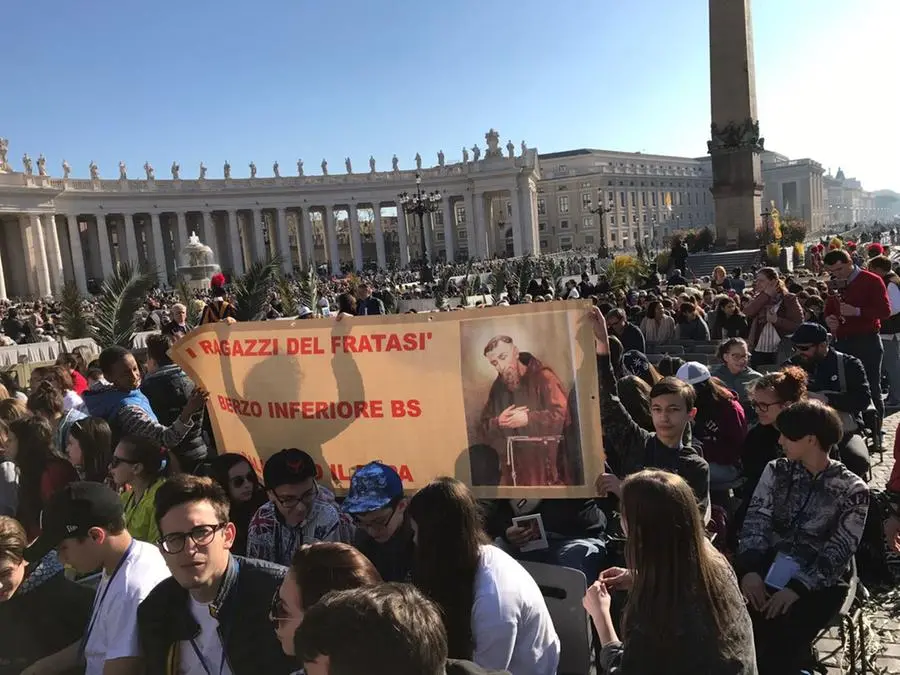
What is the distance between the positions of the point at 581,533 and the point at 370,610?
2.65 m

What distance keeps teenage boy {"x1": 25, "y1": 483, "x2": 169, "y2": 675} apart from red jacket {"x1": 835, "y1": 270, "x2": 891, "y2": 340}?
7.39m

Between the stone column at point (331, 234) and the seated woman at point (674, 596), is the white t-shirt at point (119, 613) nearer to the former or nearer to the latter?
the seated woman at point (674, 596)

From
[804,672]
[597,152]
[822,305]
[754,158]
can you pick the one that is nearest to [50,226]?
[754,158]

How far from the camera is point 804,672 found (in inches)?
139

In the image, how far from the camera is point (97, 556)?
3.18 m

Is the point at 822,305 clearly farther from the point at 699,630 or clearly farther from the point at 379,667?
the point at 379,667

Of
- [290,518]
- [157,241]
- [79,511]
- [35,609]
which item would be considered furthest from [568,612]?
[157,241]

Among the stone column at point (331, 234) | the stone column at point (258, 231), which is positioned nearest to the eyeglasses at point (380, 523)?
the stone column at point (258, 231)

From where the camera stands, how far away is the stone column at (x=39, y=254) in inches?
2277

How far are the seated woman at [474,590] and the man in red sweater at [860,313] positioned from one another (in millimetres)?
6334

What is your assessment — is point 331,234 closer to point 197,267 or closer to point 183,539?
point 197,267

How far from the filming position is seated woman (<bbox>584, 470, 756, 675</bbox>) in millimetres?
2453

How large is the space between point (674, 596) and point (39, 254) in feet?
217

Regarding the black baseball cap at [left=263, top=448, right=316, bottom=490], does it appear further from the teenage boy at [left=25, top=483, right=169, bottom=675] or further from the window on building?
the window on building
